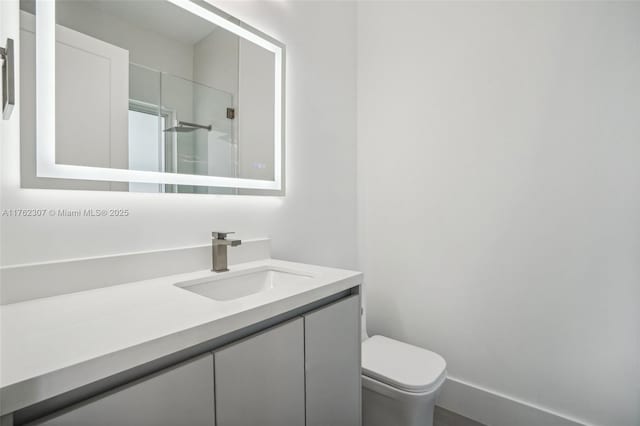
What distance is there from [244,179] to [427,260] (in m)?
1.13

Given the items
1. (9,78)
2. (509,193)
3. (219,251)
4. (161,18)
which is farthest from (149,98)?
(509,193)

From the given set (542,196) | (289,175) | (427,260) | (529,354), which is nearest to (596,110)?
(542,196)

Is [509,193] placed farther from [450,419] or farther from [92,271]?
[92,271]

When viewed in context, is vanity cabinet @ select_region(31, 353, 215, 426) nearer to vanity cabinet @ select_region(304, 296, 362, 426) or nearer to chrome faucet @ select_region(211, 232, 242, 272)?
vanity cabinet @ select_region(304, 296, 362, 426)

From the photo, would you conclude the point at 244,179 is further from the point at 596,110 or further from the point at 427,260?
the point at 596,110

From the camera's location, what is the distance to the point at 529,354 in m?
1.54

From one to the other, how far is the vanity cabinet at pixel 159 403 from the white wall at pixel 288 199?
552mm

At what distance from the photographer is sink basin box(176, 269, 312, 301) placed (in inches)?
43.5

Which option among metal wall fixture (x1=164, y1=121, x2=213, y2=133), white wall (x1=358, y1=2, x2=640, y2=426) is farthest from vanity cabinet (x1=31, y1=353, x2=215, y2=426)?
white wall (x1=358, y1=2, x2=640, y2=426)

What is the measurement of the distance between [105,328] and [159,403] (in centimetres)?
18

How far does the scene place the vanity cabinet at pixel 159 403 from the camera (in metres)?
0.51

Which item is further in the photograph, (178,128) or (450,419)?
(450,419)

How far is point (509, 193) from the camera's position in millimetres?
1580

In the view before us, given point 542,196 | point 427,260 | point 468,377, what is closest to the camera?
point 542,196
